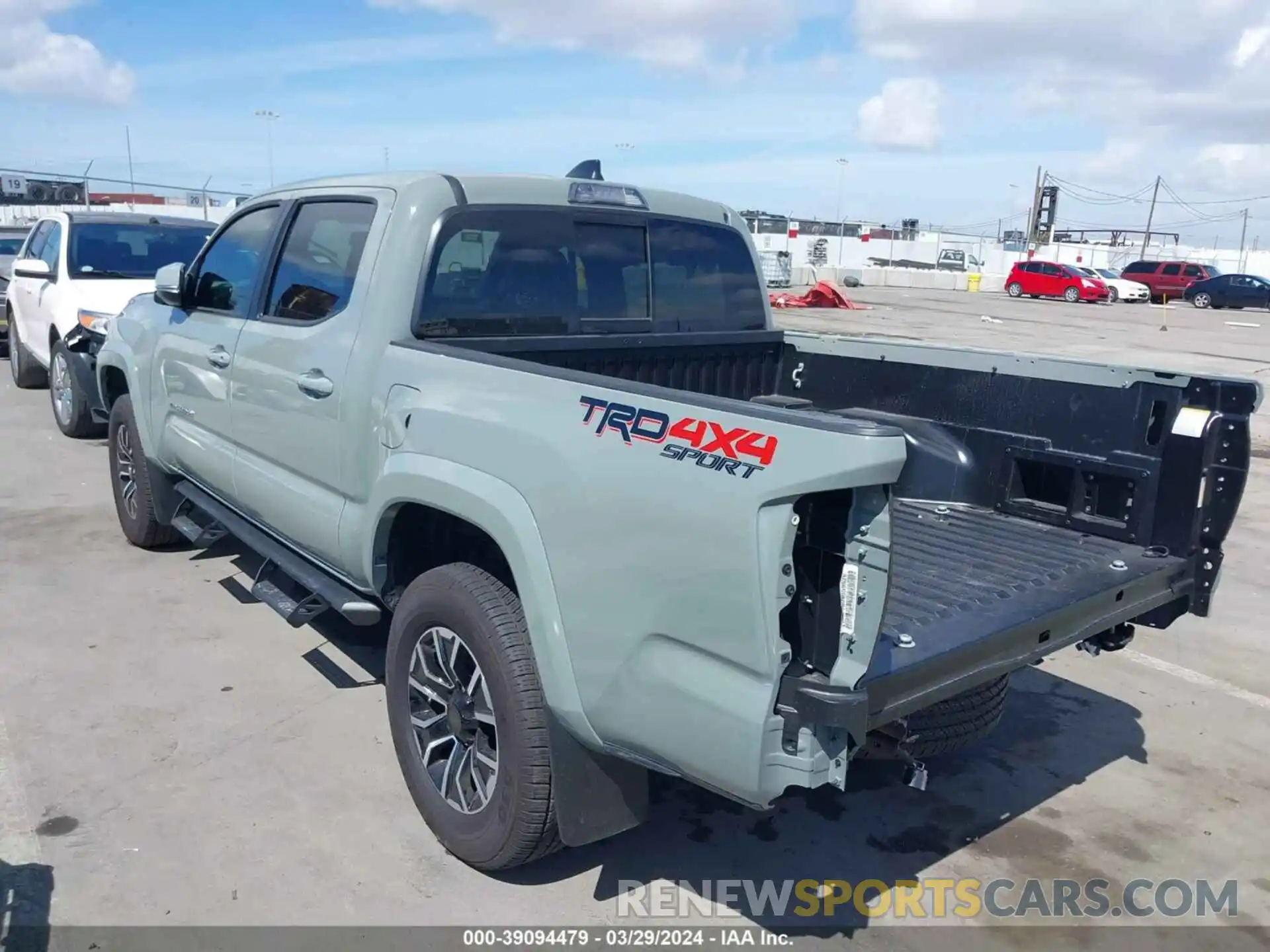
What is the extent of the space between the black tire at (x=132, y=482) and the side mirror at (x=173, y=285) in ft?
3.16

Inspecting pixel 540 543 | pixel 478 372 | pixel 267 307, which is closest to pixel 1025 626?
pixel 540 543

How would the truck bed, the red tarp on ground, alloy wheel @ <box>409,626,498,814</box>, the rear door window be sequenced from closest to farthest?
the truck bed
alloy wheel @ <box>409,626,498,814</box>
the rear door window
the red tarp on ground

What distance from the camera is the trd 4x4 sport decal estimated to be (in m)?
2.29

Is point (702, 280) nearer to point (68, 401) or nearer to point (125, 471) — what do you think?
point (125, 471)

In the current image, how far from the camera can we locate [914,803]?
3768 mm

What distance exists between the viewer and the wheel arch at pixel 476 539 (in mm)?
2734

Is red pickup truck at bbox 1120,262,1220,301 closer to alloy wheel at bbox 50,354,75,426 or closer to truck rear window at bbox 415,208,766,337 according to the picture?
alloy wheel at bbox 50,354,75,426

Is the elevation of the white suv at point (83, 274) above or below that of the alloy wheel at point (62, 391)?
above

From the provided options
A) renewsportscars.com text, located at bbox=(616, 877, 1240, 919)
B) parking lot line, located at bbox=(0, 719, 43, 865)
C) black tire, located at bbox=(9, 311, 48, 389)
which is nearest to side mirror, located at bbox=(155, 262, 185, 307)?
parking lot line, located at bbox=(0, 719, 43, 865)

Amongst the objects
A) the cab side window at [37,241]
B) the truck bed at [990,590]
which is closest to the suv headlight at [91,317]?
the cab side window at [37,241]

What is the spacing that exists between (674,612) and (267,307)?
2.62 metres

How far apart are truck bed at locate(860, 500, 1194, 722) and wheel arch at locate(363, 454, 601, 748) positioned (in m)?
0.81

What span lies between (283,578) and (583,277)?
225cm

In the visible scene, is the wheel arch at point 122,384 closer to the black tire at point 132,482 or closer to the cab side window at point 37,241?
the black tire at point 132,482
